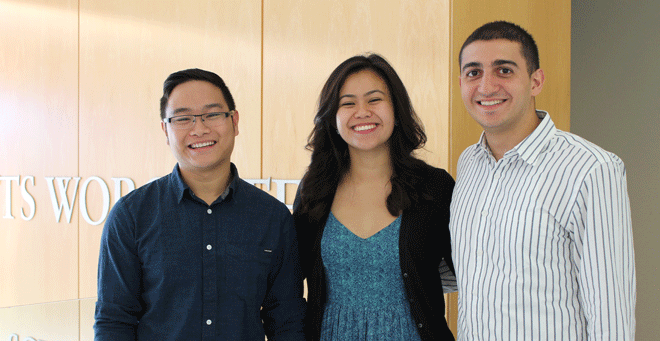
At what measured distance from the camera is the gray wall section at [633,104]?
4266 millimetres

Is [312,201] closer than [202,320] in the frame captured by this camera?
No

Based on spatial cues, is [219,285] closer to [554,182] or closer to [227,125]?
[227,125]

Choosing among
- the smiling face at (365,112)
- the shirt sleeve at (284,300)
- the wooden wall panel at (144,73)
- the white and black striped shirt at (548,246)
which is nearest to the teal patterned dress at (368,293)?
the shirt sleeve at (284,300)

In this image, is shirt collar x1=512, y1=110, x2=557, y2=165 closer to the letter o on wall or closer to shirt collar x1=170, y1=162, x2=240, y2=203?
shirt collar x1=170, y1=162, x2=240, y2=203

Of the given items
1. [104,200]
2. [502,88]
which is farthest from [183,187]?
[104,200]

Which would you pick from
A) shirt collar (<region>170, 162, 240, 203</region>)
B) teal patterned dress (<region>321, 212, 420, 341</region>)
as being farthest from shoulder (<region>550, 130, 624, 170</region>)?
shirt collar (<region>170, 162, 240, 203</region>)

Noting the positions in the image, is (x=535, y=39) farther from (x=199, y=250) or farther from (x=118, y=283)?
(x=118, y=283)

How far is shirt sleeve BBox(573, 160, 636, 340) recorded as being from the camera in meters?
1.35

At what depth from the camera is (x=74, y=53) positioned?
420 centimetres

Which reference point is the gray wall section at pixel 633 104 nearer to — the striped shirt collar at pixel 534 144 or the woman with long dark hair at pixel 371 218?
the woman with long dark hair at pixel 371 218

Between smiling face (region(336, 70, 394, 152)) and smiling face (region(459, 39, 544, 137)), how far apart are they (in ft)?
1.10

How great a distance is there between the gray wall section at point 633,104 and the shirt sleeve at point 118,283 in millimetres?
4195

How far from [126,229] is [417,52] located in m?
1.68

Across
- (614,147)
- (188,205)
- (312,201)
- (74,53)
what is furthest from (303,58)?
(614,147)
